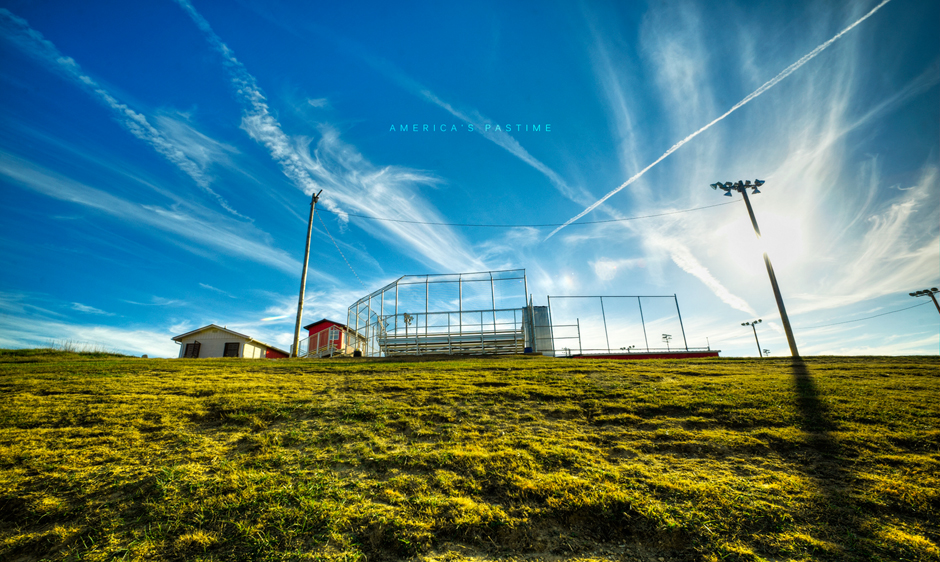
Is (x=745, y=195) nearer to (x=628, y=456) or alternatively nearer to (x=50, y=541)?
(x=628, y=456)

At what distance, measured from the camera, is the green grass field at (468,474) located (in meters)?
3.27

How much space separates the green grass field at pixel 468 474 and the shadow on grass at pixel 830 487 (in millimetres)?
23

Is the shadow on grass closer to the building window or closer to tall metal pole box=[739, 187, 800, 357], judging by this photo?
tall metal pole box=[739, 187, 800, 357]

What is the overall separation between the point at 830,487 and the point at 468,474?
3773 millimetres

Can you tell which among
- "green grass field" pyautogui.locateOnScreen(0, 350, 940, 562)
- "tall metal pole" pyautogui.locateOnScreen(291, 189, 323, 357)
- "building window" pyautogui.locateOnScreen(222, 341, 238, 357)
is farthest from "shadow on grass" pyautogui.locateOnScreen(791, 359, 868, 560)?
"building window" pyautogui.locateOnScreen(222, 341, 238, 357)

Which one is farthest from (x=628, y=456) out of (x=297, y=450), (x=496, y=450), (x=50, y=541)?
(x=50, y=541)

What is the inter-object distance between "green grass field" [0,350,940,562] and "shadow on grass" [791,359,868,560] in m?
0.02

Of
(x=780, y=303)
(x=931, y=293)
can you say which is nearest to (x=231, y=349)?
(x=780, y=303)

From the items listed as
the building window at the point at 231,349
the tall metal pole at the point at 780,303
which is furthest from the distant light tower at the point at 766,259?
the building window at the point at 231,349

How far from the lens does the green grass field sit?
10.7ft

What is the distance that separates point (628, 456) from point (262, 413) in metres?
5.46

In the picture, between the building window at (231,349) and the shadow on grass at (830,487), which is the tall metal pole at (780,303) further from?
the building window at (231,349)

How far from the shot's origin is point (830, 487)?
13.3 ft

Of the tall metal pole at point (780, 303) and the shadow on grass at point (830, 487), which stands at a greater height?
the tall metal pole at point (780, 303)
